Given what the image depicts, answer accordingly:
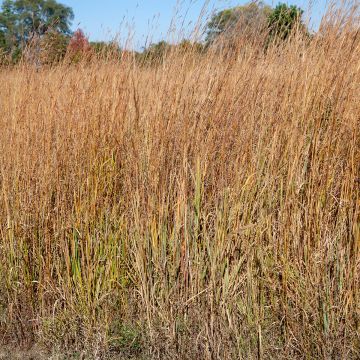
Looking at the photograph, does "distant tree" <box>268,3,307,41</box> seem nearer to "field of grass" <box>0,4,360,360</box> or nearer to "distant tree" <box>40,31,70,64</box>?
"field of grass" <box>0,4,360,360</box>

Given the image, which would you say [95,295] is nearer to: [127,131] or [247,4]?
[127,131]

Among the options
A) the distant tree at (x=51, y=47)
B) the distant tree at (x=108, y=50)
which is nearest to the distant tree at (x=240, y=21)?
the distant tree at (x=108, y=50)

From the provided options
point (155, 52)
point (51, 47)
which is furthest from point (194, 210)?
point (51, 47)

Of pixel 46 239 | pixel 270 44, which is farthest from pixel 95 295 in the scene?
pixel 270 44

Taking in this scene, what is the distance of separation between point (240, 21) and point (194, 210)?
4.33 ft

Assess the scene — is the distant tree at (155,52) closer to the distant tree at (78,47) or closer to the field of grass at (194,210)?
the field of grass at (194,210)

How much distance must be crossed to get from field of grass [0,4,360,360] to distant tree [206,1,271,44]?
144mm

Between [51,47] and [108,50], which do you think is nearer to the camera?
[108,50]

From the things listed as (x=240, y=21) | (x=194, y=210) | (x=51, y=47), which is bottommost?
(x=194, y=210)

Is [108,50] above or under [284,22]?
under

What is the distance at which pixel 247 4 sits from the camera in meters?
3.54

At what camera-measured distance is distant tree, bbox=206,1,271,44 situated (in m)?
3.64

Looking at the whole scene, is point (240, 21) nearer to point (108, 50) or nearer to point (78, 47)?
point (108, 50)

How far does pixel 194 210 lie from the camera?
3.04m
